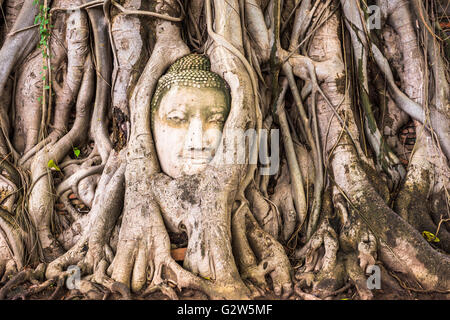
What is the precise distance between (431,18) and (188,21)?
1.95 m

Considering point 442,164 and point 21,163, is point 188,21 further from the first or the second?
point 442,164

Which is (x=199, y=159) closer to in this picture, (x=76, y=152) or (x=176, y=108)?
(x=176, y=108)

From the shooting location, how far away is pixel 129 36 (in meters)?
3.13

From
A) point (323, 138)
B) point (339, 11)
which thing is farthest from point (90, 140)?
point (339, 11)

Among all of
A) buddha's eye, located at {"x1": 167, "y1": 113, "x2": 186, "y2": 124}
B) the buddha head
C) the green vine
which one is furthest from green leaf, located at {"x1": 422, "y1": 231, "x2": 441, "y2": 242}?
the green vine

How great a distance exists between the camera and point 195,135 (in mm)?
2748

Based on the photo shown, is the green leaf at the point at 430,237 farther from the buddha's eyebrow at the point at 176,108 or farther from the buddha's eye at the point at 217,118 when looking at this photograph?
the buddha's eyebrow at the point at 176,108

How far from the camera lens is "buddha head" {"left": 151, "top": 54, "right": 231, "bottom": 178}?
9.00 feet

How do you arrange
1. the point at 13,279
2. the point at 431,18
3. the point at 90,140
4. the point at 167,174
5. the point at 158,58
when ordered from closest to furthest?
the point at 13,279 → the point at 167,174 → the point at 158,58 → the point at 431,18 → the point at 90,140

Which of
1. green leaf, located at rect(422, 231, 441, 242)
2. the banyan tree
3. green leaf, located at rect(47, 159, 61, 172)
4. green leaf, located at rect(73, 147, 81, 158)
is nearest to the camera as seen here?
the banyan tree

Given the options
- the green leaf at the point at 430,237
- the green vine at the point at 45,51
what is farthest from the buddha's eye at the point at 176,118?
the green leaf at the point at 430,237

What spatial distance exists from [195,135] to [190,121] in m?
0.10

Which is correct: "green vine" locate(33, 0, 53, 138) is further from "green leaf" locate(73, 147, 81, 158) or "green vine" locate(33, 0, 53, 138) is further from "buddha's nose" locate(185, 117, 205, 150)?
"buddha's nose" locate(185, 117, 205, 150)

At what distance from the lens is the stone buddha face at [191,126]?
2742mm
